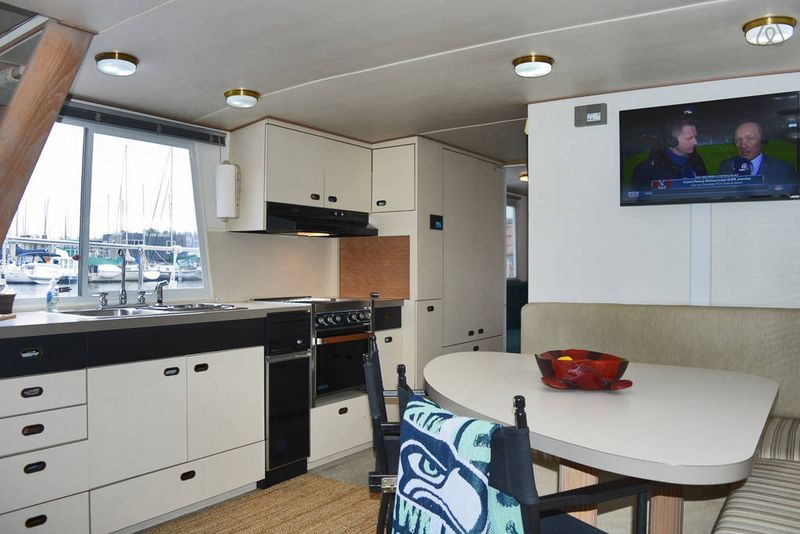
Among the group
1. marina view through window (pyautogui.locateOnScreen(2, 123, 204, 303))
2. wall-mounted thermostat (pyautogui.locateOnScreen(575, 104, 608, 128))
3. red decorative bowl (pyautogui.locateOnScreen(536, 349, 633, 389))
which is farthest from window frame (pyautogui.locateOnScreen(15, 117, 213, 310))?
red decorative bowl (pyautogui.locateOnScreen(536, 349, 633, 389))

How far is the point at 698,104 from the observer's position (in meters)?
3.16

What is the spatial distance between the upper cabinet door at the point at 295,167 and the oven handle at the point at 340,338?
0.97 metres

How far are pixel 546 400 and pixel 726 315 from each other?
1.70 meters

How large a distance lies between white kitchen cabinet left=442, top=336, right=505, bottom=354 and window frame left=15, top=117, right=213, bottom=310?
199 centimetres

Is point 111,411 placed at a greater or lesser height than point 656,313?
lesser

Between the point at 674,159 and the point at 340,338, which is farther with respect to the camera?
the point at 340,338

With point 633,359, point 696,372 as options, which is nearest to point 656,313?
point 633,359

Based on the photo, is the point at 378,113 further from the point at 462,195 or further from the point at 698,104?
the point at 698,104

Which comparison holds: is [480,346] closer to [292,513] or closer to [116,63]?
[292,513]

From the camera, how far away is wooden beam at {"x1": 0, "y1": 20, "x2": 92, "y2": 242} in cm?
246

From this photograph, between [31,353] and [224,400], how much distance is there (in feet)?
3.33

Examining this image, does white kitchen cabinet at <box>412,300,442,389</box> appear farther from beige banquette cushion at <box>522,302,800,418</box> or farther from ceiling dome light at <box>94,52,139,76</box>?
ceiling dome light at <box>94,52,139,76</box>

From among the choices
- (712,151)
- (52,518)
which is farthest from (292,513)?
(712,151)

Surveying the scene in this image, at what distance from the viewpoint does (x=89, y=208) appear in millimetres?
3463
